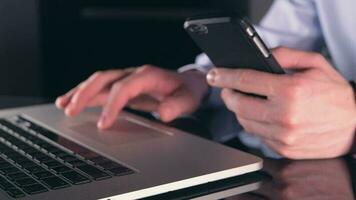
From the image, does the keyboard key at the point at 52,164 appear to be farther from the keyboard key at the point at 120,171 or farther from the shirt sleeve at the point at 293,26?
the shirt sleeve at the point at 293,26

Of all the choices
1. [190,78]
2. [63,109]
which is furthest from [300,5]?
[63,109]

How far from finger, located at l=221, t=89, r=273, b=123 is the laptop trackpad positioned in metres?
0.09

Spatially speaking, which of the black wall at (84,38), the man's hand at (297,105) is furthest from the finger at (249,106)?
the black wall at (84,38)

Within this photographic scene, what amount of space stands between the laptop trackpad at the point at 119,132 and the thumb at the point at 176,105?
0.18 feet

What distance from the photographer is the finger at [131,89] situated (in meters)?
0.79

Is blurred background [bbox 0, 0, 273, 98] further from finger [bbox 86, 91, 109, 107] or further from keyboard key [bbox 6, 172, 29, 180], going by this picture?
keyboard key [bbox 6, 172, 29, 180]

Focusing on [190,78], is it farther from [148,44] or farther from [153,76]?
[148,44]

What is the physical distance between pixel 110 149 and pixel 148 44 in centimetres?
79

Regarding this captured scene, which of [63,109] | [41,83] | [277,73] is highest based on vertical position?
[277,73]

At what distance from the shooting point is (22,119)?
2.73 ft

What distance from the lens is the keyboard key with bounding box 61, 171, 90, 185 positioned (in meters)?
0.56

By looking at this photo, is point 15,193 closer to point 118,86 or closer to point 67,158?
point 67,158

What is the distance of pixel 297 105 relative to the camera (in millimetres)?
669

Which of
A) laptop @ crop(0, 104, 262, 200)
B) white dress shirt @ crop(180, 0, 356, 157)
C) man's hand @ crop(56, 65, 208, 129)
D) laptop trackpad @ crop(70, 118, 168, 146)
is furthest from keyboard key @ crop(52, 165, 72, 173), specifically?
white dress shirt @ crop(180, 0, 356, 157)
